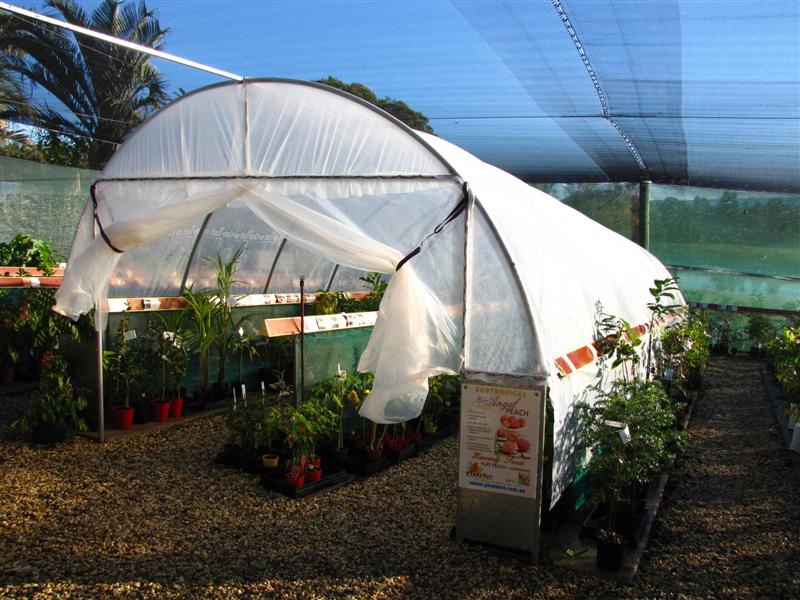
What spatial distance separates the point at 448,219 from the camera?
11.9ft

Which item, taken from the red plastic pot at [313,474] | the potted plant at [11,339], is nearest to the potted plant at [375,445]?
the red plastic pot at [313,474]

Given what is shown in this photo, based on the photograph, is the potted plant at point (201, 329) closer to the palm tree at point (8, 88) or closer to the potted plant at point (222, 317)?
the potted plant at point (222, 317)

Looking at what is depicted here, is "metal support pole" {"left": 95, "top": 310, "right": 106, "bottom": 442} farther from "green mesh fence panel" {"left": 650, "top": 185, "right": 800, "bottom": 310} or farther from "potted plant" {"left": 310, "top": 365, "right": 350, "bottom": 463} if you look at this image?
"green mesh fence panel" {"left": 650, "top": 185, "right": 800, "bottom": 310}

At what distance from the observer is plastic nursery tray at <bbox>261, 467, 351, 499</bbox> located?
414cm

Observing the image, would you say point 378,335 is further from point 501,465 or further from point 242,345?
point 242,345

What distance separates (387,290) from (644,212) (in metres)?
10.4

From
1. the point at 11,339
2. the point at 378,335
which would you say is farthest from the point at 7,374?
the point at 378,335

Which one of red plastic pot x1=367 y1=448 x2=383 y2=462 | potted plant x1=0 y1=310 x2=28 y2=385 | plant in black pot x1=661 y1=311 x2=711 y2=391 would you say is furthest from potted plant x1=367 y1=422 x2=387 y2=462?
potted plant x1=0 y1=310 x2=28 y2=385

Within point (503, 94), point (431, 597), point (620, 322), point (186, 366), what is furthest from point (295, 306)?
point (431, 597)

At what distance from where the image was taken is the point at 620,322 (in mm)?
4930

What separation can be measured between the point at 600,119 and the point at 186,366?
506cm

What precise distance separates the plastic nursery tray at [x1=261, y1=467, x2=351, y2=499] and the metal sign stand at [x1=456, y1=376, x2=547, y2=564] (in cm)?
111

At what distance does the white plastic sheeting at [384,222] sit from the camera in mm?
3543

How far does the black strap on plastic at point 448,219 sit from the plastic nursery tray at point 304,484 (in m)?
1.56
